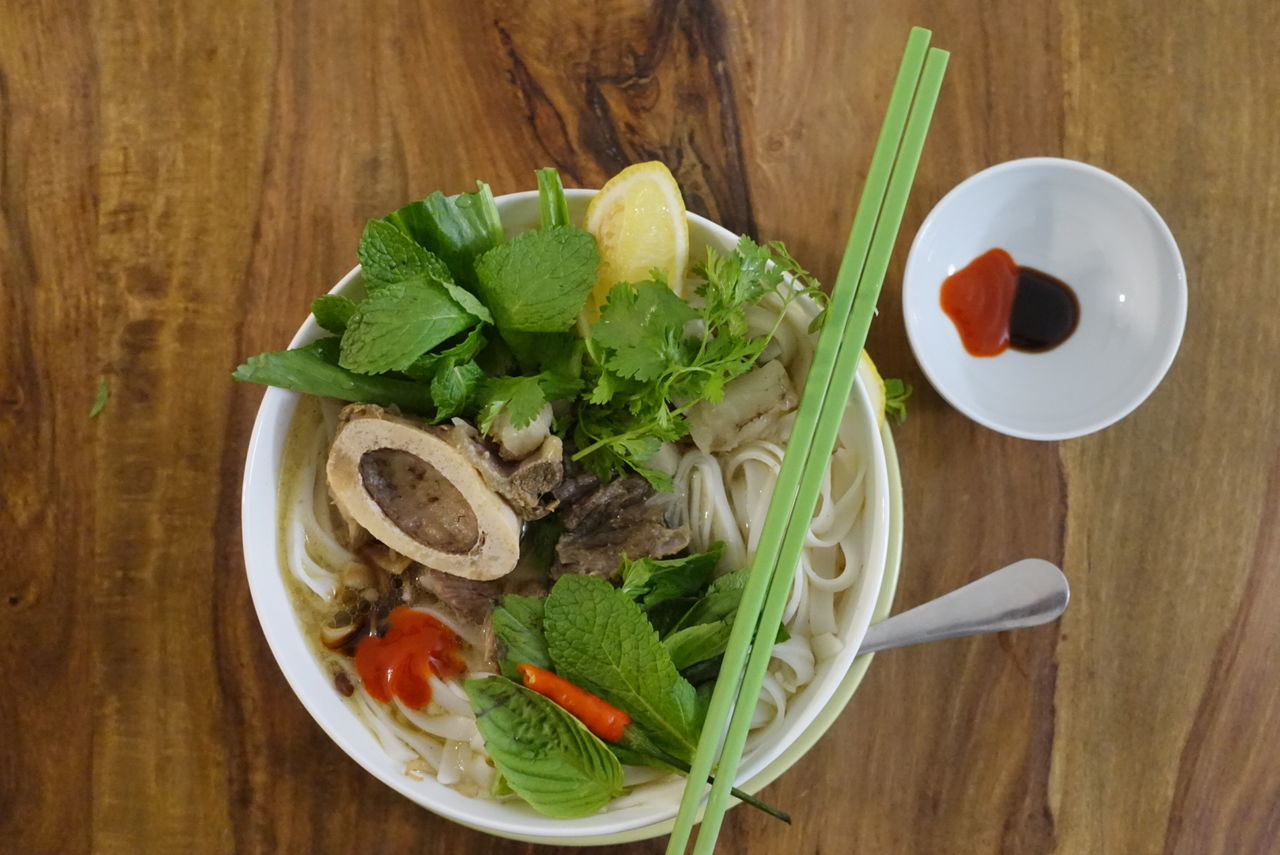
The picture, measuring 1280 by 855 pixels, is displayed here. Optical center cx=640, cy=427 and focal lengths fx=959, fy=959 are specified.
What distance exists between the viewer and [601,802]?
1.65 metres

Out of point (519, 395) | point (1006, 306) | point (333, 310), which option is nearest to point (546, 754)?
point (519, 395)

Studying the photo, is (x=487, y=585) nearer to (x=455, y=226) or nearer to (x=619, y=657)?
(x=619, y=657)

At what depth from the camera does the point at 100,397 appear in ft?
6.78

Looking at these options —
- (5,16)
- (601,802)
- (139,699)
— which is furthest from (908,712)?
(5,16)

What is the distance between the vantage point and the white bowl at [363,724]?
1.65 m

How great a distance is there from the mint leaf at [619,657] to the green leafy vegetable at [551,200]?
0.64 meters

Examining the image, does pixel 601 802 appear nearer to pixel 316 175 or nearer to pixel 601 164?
pixel 601 164

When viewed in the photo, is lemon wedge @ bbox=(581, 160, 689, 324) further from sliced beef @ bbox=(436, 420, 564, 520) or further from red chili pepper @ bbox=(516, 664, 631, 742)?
red chili pepper @ bbox=(516, 664, 631, 742)

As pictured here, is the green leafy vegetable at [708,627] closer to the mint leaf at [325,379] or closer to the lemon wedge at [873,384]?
the lemon wedge at [873,384]

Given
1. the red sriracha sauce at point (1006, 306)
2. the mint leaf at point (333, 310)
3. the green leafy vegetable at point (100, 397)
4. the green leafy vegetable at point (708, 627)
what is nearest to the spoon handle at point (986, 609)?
the green leafy vegetable at point (708, 627)

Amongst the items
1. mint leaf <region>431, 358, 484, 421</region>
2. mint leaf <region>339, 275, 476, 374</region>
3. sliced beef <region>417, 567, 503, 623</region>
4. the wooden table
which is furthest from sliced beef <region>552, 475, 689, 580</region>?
the wooden table

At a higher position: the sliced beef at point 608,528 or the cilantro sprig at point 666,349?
the cilantro sprig at point 666,349

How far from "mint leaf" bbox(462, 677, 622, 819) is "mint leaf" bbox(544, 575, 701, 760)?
0.27 feet

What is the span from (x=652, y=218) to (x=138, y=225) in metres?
1.19
